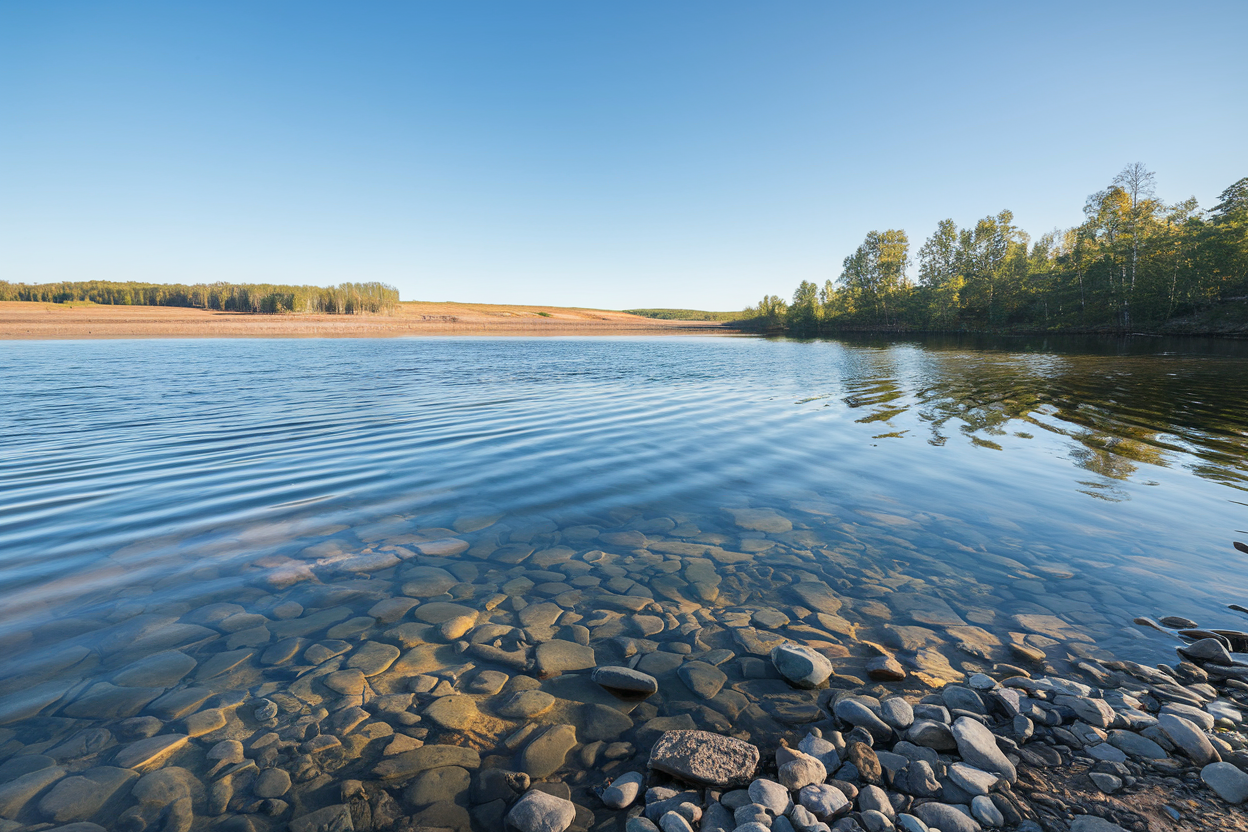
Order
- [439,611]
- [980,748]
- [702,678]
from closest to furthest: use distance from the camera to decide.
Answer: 1. [980,748]
2. [702,678]
3. [439,611]

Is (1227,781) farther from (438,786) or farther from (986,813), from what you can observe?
(438,786)

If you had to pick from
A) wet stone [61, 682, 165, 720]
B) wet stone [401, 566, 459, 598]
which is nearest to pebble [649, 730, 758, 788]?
wet stone [401, 566, 459, 598]

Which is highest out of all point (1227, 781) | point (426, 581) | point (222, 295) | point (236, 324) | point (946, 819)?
point (222, 295)

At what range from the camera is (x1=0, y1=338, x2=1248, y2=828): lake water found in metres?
3.71

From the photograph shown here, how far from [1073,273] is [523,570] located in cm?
8658

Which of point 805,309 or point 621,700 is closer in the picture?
point 621,700

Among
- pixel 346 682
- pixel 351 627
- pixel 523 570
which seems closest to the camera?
pixel 346 682

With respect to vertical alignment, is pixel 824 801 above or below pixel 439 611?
above

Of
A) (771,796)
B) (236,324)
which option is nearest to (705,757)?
(771,796)

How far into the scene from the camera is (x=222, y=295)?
120 m

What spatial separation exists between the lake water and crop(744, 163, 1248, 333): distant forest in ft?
191

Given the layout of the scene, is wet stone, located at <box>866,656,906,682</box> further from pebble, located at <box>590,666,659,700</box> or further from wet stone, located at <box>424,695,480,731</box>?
wet stone, located at <box>424,695,480,731</box>

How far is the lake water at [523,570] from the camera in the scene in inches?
146

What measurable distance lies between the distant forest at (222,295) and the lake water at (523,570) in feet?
371
